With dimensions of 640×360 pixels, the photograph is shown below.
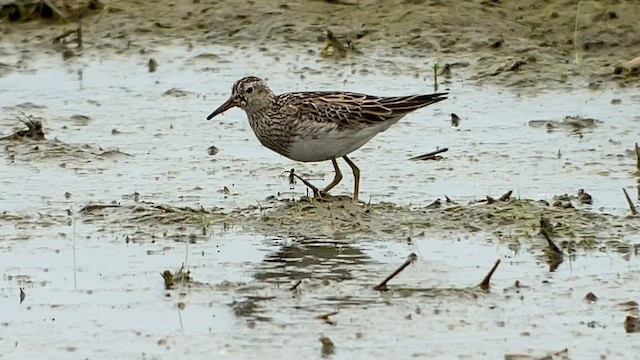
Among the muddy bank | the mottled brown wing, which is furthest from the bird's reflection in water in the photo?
the muddy bank

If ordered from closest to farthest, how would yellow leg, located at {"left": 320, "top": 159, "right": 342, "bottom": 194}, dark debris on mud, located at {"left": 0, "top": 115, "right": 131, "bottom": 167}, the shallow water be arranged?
the shallow water, yellow leg, located at {"left": 320, "top": 159, "right": 342, "bottom": 194}, dark debris on mud, located at {"left": 0, "top": 115, "right": 131, "bottom": 167}

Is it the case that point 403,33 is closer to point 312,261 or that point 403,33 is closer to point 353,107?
point 353,107

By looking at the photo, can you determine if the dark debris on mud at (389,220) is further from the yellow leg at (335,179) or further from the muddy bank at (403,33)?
the muddy bank at (403,33)

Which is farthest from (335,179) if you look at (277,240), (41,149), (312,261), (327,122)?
(41,149)

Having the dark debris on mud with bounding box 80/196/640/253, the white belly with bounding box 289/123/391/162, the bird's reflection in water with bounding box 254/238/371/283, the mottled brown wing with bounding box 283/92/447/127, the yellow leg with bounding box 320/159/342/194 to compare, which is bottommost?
the bird's reflection in water with bounding box 254/238/371/283

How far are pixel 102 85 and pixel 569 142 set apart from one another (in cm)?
444

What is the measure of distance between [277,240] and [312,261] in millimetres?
572

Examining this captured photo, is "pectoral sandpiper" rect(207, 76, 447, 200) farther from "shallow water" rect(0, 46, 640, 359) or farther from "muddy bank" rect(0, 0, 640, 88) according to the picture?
"muddy bank" rect(0, 0, 640, 88)

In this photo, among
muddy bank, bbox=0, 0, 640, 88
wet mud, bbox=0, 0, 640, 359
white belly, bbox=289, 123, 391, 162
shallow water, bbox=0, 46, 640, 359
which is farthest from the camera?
muddy bank, bbox=0, 0, 640, 88

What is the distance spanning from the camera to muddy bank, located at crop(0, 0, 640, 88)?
14234 millimetres

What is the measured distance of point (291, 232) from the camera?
9.95 meters

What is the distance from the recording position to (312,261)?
365 inches

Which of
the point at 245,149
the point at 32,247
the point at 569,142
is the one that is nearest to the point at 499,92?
the point at 569,142

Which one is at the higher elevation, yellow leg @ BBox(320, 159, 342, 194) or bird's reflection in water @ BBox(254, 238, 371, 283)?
yellow leg @ BBox(320, 159, 342, 194)
